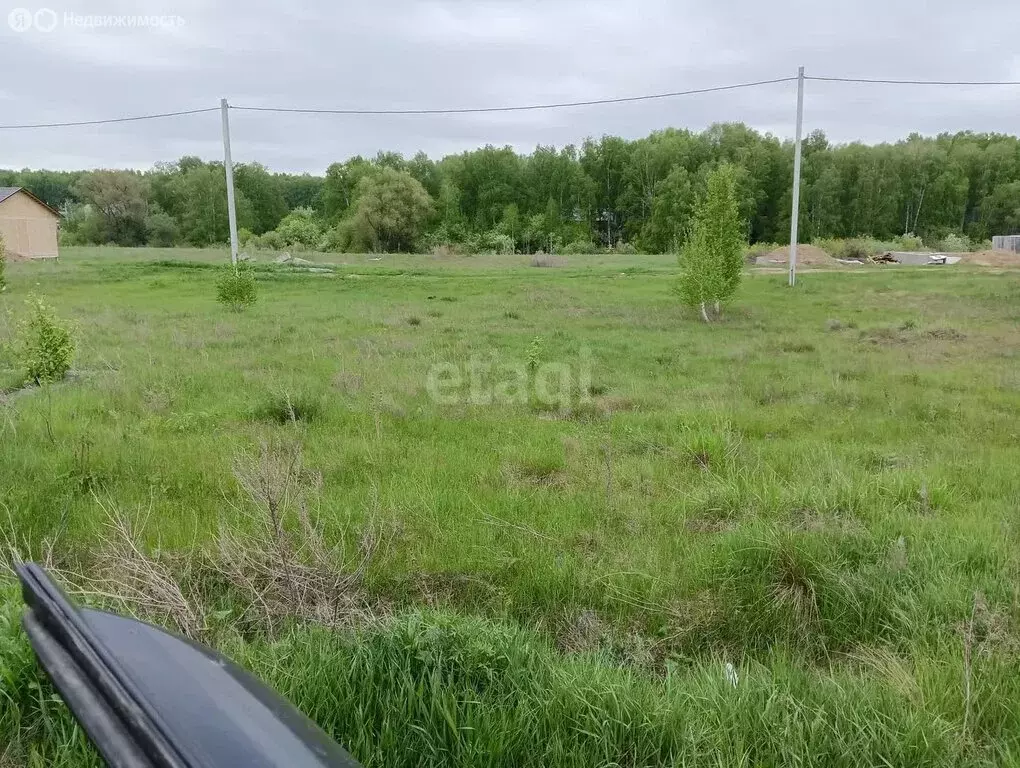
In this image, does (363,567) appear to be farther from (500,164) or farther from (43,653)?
(500,164)

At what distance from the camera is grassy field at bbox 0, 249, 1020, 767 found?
2629mm

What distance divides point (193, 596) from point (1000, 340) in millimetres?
14651

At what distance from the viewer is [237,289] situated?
18672 mm

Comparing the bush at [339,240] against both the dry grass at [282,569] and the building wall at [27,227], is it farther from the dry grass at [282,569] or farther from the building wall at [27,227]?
the dry grass at [282,569]

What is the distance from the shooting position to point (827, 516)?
4.64 meters

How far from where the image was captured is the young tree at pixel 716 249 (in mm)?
16922

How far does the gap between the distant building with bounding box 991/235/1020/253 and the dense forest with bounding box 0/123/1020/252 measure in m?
13.7

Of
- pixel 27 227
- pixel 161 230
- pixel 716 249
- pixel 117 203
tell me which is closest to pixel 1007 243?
pixel 716 249

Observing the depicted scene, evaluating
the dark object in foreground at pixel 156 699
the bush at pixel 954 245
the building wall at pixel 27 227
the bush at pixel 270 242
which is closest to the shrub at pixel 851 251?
the bush at pixel 954 245

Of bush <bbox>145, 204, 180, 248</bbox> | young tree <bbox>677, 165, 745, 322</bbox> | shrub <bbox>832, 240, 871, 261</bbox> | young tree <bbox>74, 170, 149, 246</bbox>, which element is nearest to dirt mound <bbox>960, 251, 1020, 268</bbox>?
shrub <bbox>832, 240, 871, 261</bbox>

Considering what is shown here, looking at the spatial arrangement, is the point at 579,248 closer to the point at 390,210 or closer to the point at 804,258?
the point at 390,210

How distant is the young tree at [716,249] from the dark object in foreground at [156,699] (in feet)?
54.0

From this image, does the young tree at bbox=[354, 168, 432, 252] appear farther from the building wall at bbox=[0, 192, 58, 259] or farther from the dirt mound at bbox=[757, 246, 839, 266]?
the dirt mound at bbox=[757, 246, 839, 266]

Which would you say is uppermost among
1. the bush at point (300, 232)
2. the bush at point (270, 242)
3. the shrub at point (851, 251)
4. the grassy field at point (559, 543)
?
the bush at point (300, 232)
